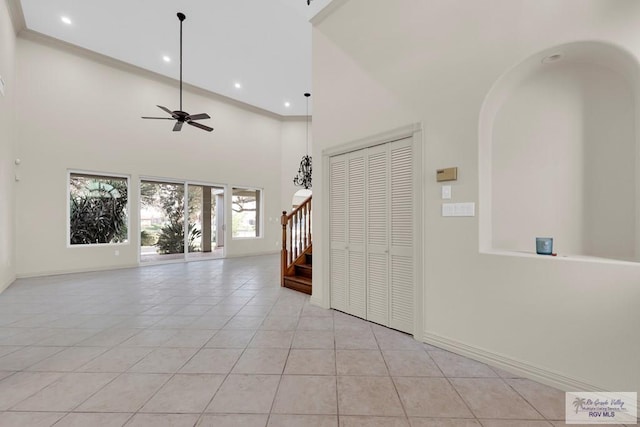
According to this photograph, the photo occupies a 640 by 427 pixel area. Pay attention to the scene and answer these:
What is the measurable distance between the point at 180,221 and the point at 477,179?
7.62m

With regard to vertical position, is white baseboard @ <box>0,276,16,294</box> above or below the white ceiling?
below

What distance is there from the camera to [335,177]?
3639 mm

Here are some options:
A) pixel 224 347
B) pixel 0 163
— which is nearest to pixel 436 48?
pixel 224 347

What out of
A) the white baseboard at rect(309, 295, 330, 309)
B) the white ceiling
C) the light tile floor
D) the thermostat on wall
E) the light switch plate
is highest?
the white ceiling

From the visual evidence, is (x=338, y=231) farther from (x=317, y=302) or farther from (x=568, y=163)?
(x=568, y=163)

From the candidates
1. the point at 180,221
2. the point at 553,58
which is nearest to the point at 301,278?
the point at 553,58

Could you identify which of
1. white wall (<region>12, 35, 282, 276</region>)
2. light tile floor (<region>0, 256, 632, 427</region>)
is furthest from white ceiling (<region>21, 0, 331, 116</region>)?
light tile floor (<region>0, 256, 632, 427</region>)

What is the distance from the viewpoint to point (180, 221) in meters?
7.66

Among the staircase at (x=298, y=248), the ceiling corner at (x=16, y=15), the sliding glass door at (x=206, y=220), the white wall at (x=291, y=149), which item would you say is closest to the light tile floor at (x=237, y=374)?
the staircase at (x=298, y=248)

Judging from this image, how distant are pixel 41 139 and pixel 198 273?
168 inches

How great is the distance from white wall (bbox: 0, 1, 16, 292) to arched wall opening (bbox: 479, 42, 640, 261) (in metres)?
7.08

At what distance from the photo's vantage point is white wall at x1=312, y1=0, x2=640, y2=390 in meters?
1.81

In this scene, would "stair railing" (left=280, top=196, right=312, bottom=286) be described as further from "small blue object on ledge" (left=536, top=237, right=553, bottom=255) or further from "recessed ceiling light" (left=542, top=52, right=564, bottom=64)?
"recessed ceiling light" (left=542, top=52, right=564, bottom=64)

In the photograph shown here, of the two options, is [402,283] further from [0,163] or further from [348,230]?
[0,163]
